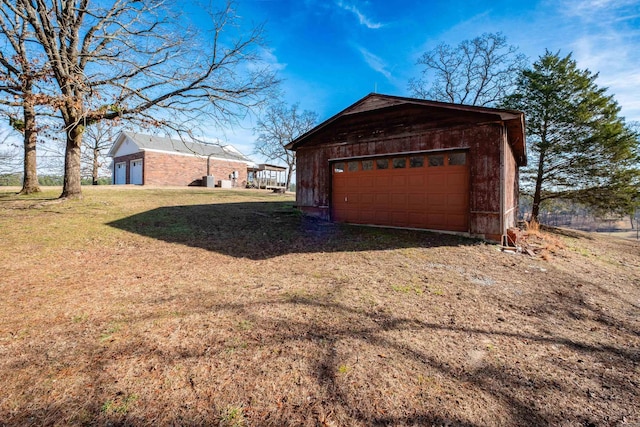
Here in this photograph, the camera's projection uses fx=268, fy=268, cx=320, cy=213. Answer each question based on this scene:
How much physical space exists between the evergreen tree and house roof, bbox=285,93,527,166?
277 inches

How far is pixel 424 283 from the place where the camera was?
453 centimetres

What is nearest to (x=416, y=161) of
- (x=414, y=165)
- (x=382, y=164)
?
(x=414, y=165)

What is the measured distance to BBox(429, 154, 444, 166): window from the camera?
798 centimetres

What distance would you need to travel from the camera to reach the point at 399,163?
8.68m

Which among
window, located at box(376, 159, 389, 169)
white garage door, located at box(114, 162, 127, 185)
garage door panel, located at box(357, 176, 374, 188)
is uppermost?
white garage door, located at box(114, 162, 127, 185)

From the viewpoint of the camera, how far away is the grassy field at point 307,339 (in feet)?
6.44

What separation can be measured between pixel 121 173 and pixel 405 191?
28.2 metres

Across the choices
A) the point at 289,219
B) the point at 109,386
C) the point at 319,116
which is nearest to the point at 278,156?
the point at 319,116

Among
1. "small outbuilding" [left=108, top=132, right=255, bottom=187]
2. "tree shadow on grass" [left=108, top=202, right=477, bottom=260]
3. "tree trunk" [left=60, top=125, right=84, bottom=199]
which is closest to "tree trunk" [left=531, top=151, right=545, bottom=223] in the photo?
"tree shadow on grass" [left=108, top=202, right=477, bottom=260]

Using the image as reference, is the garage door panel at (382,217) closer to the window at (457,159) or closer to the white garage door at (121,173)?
the window at (457,159)

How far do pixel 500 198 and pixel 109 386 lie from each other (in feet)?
27.5

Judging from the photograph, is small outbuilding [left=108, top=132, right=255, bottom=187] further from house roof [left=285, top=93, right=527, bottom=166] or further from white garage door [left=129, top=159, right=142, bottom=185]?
house roof [left=285, top=93, right=527, bottom=166]

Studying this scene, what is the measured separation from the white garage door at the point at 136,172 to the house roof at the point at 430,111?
18.5 meters

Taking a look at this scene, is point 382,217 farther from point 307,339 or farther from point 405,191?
point 307,339
